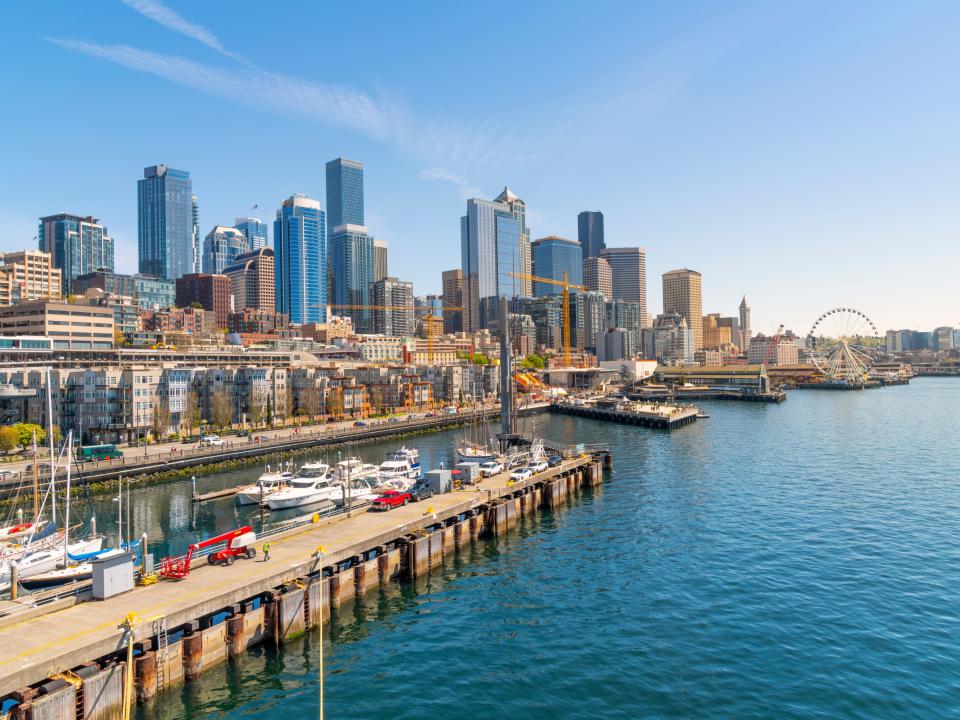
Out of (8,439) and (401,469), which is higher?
(8,439)

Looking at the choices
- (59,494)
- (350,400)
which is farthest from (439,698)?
(350,400)

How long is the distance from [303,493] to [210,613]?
132 ft

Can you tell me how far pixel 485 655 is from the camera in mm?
38031

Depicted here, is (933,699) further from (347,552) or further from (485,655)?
(347,552)

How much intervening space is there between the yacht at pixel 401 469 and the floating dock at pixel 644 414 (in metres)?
81.3

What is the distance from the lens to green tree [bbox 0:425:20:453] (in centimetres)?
9225

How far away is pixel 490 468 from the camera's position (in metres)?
80.6

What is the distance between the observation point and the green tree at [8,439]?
303 feet

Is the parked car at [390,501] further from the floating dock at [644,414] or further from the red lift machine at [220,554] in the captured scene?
the floating dock at [644,414]

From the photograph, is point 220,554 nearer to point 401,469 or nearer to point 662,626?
point 662,626

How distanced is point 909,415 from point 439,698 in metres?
185

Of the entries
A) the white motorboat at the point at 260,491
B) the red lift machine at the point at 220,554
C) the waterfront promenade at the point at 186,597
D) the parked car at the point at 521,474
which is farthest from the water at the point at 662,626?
the white motorboat at the point at 260,491

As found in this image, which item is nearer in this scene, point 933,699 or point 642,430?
point 933,699

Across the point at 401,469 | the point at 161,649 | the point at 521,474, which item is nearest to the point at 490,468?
the point at 521,474
